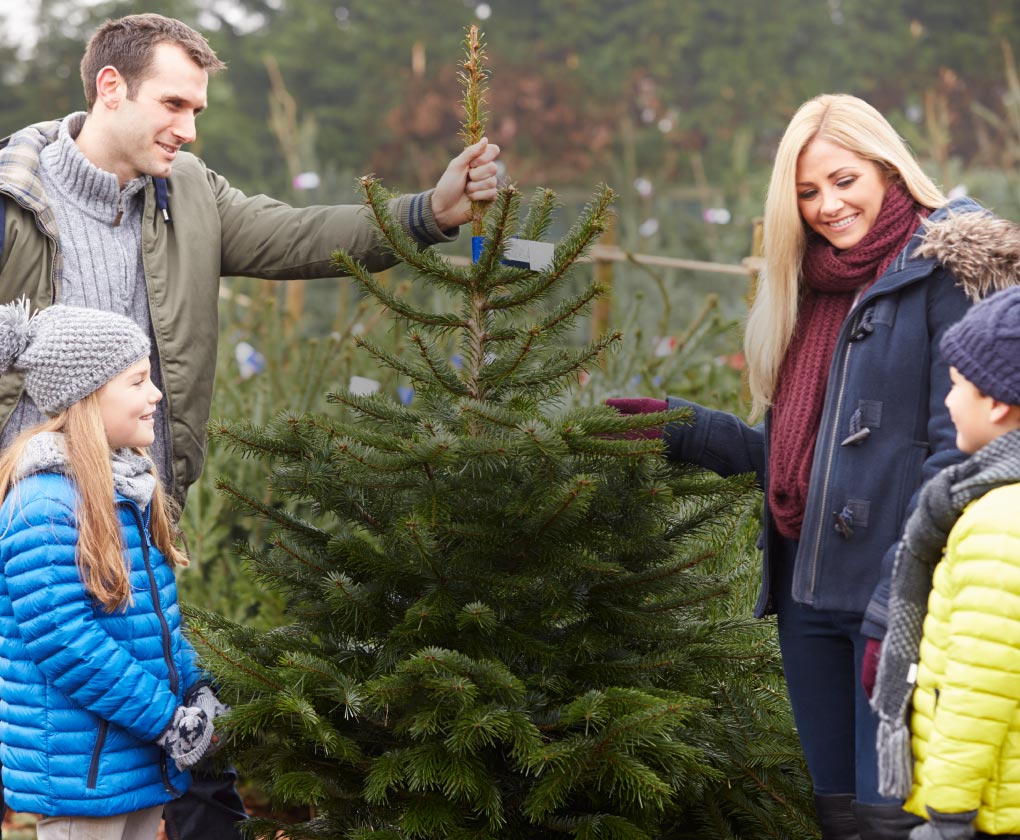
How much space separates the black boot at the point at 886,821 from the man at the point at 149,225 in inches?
63.1

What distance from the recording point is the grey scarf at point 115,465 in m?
2.56

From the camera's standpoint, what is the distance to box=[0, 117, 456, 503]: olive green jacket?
294 centimetres

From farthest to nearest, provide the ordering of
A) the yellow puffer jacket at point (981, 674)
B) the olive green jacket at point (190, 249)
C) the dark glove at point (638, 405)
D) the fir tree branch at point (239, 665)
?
the olive green jacket at point (190, 249) < the dark glove at point (638, 405) < the fir tree branch at point (239, 665) < the yellow puffer jacket at point (981, 674)

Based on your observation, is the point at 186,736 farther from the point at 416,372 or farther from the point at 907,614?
the point at 907,614

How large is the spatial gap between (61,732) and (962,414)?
193cm

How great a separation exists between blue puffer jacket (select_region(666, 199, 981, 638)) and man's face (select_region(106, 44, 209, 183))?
1.76 m

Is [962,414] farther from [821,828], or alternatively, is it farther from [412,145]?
[412,145]

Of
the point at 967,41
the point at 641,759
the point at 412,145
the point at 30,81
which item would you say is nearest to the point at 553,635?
the point at 641,759

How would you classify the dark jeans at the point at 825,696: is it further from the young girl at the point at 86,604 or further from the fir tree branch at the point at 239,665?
the young girl at the point at 86,604

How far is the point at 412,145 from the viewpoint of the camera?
16.8 metres

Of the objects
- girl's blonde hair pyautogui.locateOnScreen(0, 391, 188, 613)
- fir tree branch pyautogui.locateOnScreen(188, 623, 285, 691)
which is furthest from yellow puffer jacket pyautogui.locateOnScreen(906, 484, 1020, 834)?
girl's blonde hair pyautogui.locateOnScreen(0, 391, 188, 613)

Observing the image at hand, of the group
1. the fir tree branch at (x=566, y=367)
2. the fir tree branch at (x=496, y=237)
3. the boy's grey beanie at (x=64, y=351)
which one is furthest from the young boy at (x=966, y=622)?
the boy's grey beanie at (x=64, y=351)

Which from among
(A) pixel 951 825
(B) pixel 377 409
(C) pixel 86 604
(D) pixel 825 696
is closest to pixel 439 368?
(B) pixel 377 409

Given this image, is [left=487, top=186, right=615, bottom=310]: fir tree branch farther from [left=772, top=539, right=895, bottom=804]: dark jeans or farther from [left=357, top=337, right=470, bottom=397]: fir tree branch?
[left=772, top=539, right=895, bottom=804]: dark jeans
